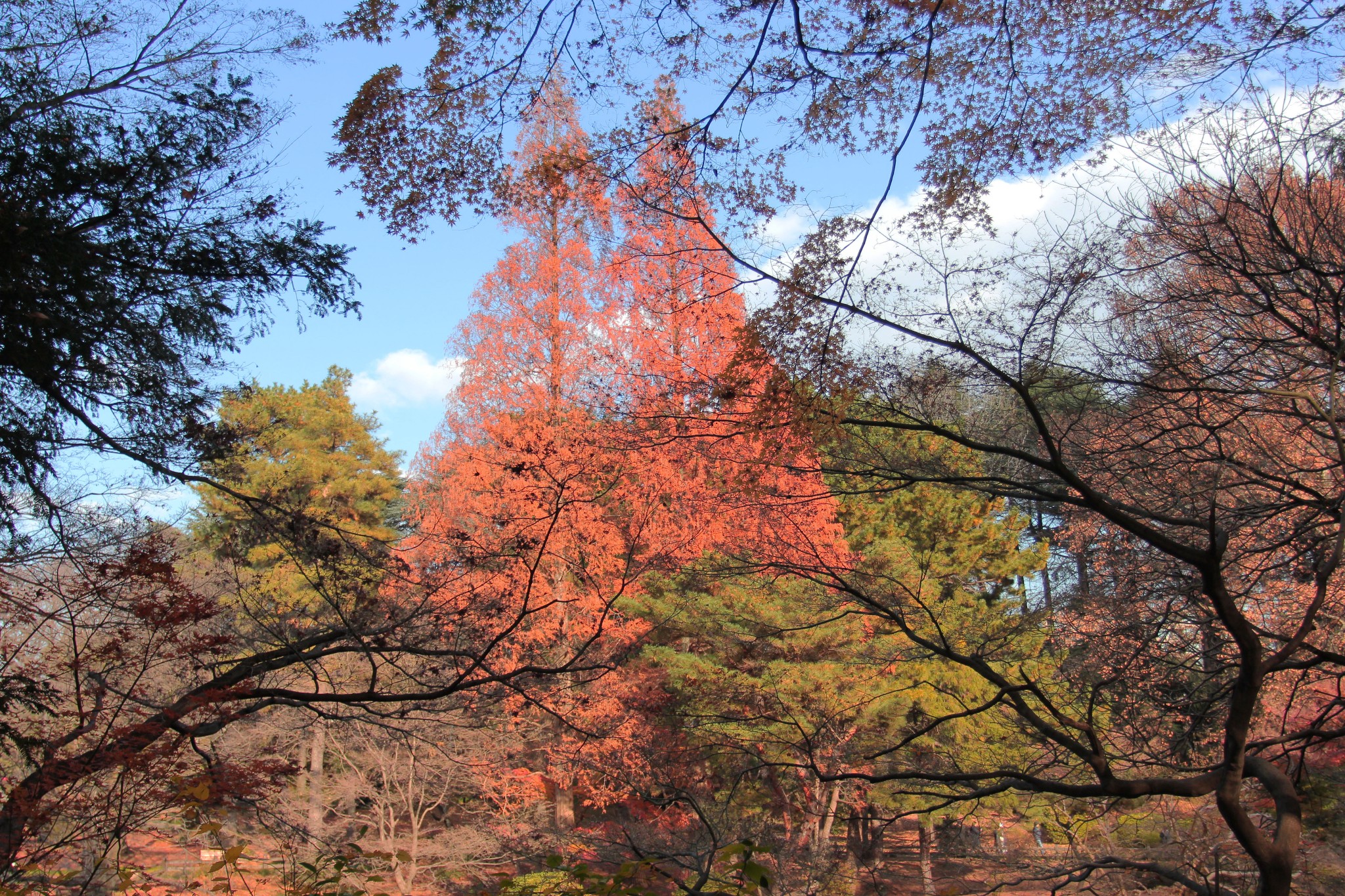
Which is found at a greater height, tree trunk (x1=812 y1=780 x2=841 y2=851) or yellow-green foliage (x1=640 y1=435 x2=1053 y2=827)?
yellow-green foliage (x1=640 y1=435 x2=1053 y2=827)

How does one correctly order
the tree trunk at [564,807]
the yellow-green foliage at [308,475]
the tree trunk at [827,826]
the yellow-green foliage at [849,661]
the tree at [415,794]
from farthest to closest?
the yellow-green foliage at [308,475] < the tree trunk at [564,807] < the tree at [415,794] < the tree trunk at [827,826] < the yellow-green foliage at [849,661]

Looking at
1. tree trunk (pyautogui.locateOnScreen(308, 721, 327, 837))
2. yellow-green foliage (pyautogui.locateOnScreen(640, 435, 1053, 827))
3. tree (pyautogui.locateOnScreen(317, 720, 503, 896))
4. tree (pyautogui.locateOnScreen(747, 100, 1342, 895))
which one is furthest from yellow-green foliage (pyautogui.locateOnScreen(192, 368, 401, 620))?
tree (pyautogui.locateOnScreen(747, 100, 1342, 895))

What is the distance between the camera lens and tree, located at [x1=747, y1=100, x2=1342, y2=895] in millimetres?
3000

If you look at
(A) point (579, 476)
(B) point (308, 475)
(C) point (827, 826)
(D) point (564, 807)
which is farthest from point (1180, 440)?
(B) point (308, 475)

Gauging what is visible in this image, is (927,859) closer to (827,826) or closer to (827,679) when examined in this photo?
(827,826)

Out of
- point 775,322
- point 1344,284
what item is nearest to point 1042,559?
point 1344,284

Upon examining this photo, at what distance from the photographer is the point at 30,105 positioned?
376cm

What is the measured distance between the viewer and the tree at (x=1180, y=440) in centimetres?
300

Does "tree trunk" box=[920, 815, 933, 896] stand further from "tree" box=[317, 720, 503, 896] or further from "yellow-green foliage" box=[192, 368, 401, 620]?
"yellow-green foliage" box=[192, 368, 401, 620]

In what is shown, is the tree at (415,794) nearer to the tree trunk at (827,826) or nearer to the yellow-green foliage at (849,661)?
the yellow-green foliage at (849,661)

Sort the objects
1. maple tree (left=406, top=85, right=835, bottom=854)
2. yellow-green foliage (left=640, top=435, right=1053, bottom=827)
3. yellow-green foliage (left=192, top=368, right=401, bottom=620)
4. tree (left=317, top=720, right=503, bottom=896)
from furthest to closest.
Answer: yellow-green foliage (left=192, top=368, right=401, bottom=620) → tree (left=317, top=720, right=503, bottom=896) → yellow-green foliage (left=640, top=435, right=1053, bottom=827) → maple tree (left=406, top=85, right=835, bottom=854)

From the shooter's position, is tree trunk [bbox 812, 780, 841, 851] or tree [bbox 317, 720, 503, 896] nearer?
tree trunk [bbox 812, 780, 841, 851]

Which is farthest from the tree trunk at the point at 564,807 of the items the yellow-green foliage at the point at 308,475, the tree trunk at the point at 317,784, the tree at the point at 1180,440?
the tree at the point at 1180,440

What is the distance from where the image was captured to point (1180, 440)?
17.0 ft
